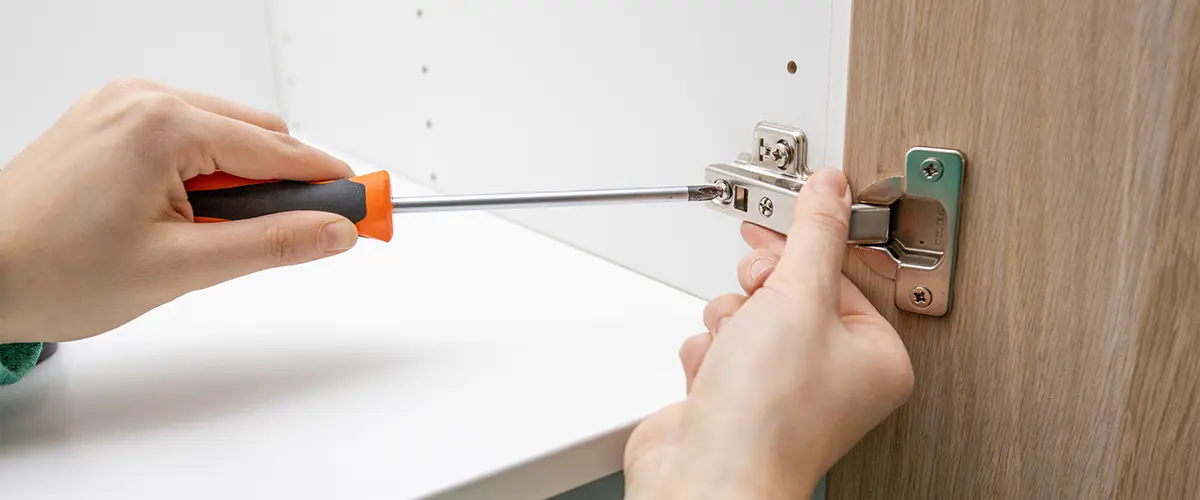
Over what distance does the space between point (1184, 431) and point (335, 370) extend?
0.39 meters

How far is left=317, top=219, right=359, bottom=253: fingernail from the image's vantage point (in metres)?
0.43

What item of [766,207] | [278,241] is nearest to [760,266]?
[766,207]

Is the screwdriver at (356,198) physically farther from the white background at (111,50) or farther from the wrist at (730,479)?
the white background at (111,50)

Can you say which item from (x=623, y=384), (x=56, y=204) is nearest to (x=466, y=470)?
(x=623, y=384)

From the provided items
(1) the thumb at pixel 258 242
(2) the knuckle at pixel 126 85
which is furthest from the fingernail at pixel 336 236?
(2) the knuckle at pixel 126 85

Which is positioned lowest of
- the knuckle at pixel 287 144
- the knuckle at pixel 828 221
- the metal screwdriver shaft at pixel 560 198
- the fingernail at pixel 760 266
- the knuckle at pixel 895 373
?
the knuckle at pixel 895 373

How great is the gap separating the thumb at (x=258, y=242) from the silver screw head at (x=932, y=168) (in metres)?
0.28

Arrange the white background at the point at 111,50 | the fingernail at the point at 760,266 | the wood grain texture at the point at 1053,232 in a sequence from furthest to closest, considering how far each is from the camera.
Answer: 1. the white background at the point at 111,50
2. the fingernail at the point at 760,266
3. the wood grain texture at the point at 1053,232

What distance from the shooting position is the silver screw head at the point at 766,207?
16.5 inches

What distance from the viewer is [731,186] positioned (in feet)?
1.48

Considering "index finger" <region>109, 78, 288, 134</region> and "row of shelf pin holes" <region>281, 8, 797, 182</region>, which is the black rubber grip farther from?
"row of shelf pin holes" <region>281, 8, 797, 182</region>

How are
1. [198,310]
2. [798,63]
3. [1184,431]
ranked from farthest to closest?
1. [198,310]
2. [798,63]
3. [1184,431]

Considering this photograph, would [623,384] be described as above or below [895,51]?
below

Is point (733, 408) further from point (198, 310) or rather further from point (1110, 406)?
point (198, 310)
